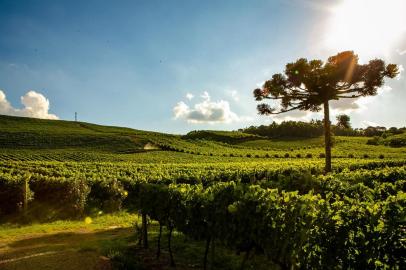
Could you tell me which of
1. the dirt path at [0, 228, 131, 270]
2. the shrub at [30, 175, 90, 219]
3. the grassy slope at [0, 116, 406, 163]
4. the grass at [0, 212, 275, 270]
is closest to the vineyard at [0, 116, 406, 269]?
the shrub at [30, 175, 90, 219]

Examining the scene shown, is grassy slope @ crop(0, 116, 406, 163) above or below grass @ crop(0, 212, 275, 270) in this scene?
above

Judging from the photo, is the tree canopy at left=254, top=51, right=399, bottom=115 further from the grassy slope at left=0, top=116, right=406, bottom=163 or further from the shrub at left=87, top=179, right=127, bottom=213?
the grassy slope at left=0, top=116, right=406, bottom=163

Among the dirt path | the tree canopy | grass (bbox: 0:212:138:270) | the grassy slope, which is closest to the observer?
the dirt path

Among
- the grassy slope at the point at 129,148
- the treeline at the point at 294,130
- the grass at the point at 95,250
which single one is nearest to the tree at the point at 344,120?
the grass at the point at 95,250

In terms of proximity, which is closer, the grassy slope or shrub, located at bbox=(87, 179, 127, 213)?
shrub, located at bbox=(87, 179, 127, 213)

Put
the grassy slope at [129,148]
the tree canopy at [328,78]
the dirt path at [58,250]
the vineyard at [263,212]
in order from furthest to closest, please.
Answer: the grassy slope at [129,148], the tree canopy at [328,78], the dirt path at [58,250], the vineyard at [263,212]

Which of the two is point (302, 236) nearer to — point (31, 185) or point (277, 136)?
point (31, 185)

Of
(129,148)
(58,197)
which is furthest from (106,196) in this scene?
(129,148)

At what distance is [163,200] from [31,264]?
478 cm

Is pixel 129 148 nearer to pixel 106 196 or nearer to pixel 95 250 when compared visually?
pixel 106 196

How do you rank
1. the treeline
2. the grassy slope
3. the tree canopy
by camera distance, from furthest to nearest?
1. the treeline
2. the grassy slope
3. the tree canopy

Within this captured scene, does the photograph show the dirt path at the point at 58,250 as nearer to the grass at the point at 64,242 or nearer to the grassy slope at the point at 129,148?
the grass at the point at 64,242

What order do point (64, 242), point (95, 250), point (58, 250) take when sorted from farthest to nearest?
1. point (64, 242)
2. point (58, 250)
3. point (95, 250)

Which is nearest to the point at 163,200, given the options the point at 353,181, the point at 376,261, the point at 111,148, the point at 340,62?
the point at 376,261
